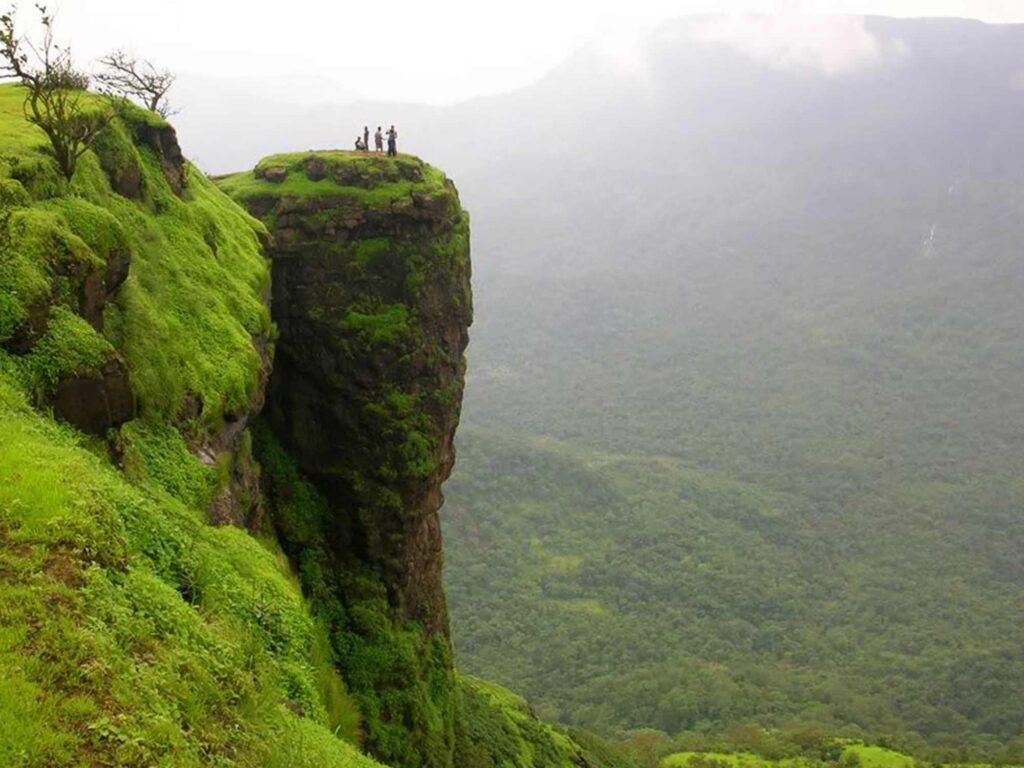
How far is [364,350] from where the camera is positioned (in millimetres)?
31266

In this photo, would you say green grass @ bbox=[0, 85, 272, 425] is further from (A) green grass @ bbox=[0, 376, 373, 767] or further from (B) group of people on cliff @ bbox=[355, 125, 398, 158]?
(B) group of people on cliff @ bbox=[355, 125, 398, 158]

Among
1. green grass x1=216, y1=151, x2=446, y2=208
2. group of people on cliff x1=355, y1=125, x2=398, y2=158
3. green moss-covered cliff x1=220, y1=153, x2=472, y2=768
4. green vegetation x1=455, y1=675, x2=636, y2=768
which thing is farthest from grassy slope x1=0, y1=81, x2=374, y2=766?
green vegetation x1=455, y1=675, x2=636, y2=768

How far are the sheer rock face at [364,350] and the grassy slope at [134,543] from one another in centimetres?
766

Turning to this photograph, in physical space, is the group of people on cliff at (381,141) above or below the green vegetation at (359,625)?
above

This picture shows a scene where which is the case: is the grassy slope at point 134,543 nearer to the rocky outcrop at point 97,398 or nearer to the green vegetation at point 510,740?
the rocky outcrop at point 97,398

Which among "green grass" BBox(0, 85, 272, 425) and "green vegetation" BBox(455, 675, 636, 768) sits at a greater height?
"green grass" BBox(0, 85, 272, 425)

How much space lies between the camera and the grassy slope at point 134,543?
27.9ft

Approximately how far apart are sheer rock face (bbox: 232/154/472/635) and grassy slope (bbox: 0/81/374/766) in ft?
25.1

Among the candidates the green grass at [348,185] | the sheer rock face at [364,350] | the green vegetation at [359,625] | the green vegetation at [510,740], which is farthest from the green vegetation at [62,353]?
the green vegetation at [510,740]

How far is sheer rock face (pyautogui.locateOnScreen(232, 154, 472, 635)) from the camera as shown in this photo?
31.2m

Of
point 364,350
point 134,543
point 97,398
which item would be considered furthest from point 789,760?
point 134,543

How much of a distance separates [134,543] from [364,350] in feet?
64.5

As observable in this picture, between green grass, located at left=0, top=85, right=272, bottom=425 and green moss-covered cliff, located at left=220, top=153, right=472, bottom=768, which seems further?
green moss-covered cliff, located at left=220, top=153, right=472, bottom=768

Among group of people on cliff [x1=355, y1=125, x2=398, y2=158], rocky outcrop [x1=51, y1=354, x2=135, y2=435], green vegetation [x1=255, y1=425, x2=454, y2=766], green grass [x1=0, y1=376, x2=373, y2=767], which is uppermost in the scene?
group of people on cliff [x1=355, y1=125, x2=398, y2=158]
